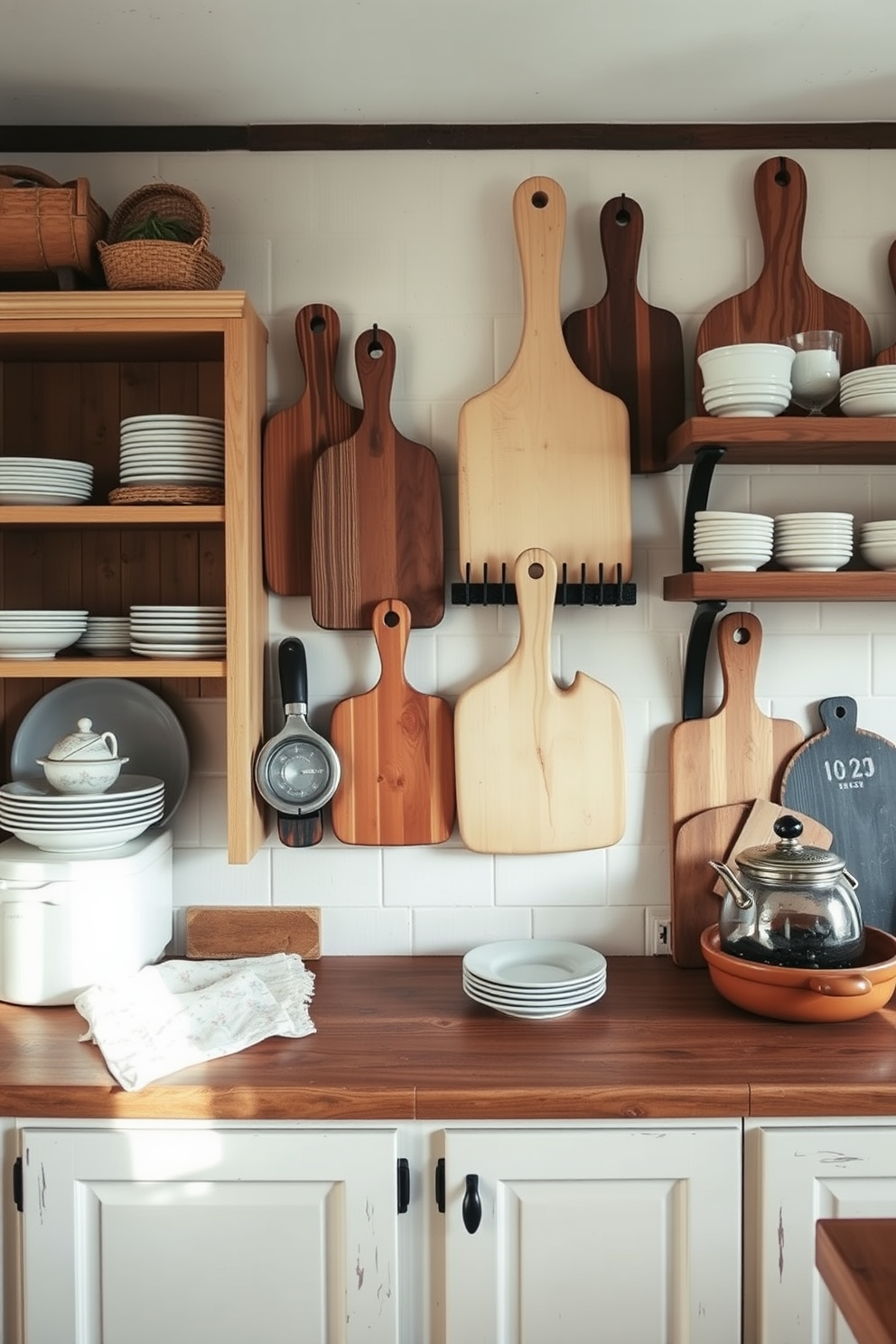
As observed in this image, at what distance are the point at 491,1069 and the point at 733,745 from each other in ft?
2.67

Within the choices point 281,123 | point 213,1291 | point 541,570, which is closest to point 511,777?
point 541,570

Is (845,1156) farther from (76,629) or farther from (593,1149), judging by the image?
(76,629)

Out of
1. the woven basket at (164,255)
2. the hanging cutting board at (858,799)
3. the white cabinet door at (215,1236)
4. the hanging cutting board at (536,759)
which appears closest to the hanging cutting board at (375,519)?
the hanging cutting board at (536,759)

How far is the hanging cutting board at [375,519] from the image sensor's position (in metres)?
2.09

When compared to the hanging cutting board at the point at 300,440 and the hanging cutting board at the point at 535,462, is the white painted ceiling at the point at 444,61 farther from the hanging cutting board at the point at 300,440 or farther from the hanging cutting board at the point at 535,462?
the hanging cutting board at the point at 300,440

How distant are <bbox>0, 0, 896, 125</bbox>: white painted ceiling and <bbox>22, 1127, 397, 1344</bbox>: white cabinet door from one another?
1.68 metres

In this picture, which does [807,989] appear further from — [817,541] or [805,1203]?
[817,541]

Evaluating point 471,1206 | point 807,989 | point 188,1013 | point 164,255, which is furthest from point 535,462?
point 471,1206

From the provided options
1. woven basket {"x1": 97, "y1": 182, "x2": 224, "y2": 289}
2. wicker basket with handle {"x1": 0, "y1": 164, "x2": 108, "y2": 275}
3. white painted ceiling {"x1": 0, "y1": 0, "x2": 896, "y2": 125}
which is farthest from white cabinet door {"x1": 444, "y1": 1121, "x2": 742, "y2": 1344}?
white painted ceiling {"x1": 0, "y1": 0, "x2": 896, "y2": 125}

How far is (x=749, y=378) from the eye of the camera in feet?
6.18

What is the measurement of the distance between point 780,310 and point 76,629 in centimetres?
141

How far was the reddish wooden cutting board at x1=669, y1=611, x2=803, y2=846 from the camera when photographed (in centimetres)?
215

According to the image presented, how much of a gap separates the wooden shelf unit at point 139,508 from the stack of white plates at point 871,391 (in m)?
1.04

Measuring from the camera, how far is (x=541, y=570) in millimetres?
2078
